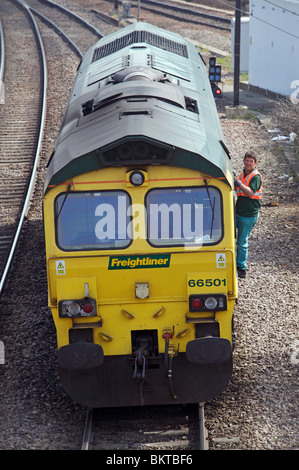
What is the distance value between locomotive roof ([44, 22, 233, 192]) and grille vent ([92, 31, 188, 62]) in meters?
0.36

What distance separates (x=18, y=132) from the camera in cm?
1705

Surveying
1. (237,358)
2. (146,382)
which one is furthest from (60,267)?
(237,358)

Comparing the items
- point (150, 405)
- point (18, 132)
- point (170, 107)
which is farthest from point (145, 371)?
point (18, 132)

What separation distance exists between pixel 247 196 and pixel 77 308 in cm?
306

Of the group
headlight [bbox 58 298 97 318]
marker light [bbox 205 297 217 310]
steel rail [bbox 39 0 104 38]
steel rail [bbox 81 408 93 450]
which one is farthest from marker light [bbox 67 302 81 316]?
steel rail [bbox 39 0 104 38]

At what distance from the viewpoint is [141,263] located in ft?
22.5

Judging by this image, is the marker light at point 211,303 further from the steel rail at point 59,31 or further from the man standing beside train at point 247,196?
the steel rail at point 59,31

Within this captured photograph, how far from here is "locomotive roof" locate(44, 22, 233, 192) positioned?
6.76 metres

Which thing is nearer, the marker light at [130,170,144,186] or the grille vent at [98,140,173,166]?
the grille vent at [98,140,173,166]

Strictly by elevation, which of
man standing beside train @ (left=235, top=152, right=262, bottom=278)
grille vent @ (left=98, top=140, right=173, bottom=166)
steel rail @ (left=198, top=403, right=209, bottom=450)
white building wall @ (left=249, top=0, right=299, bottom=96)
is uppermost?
white building wall @ (left=249, top=0, right=299, bottom=96)

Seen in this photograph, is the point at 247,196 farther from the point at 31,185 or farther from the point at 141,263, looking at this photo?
the point at 31,185

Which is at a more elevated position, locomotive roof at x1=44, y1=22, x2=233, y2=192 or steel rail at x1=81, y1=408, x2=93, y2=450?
locomotive roof at x1=44, y1=22, x2=233, y2=192

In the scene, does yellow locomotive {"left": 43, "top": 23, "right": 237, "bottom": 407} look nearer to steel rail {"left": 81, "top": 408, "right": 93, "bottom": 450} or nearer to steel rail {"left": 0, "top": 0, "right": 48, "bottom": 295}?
steel rail {"left": 81, "top": 408, "right": 93, "bottom": 450}

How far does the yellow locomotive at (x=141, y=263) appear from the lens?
22.3 feet
